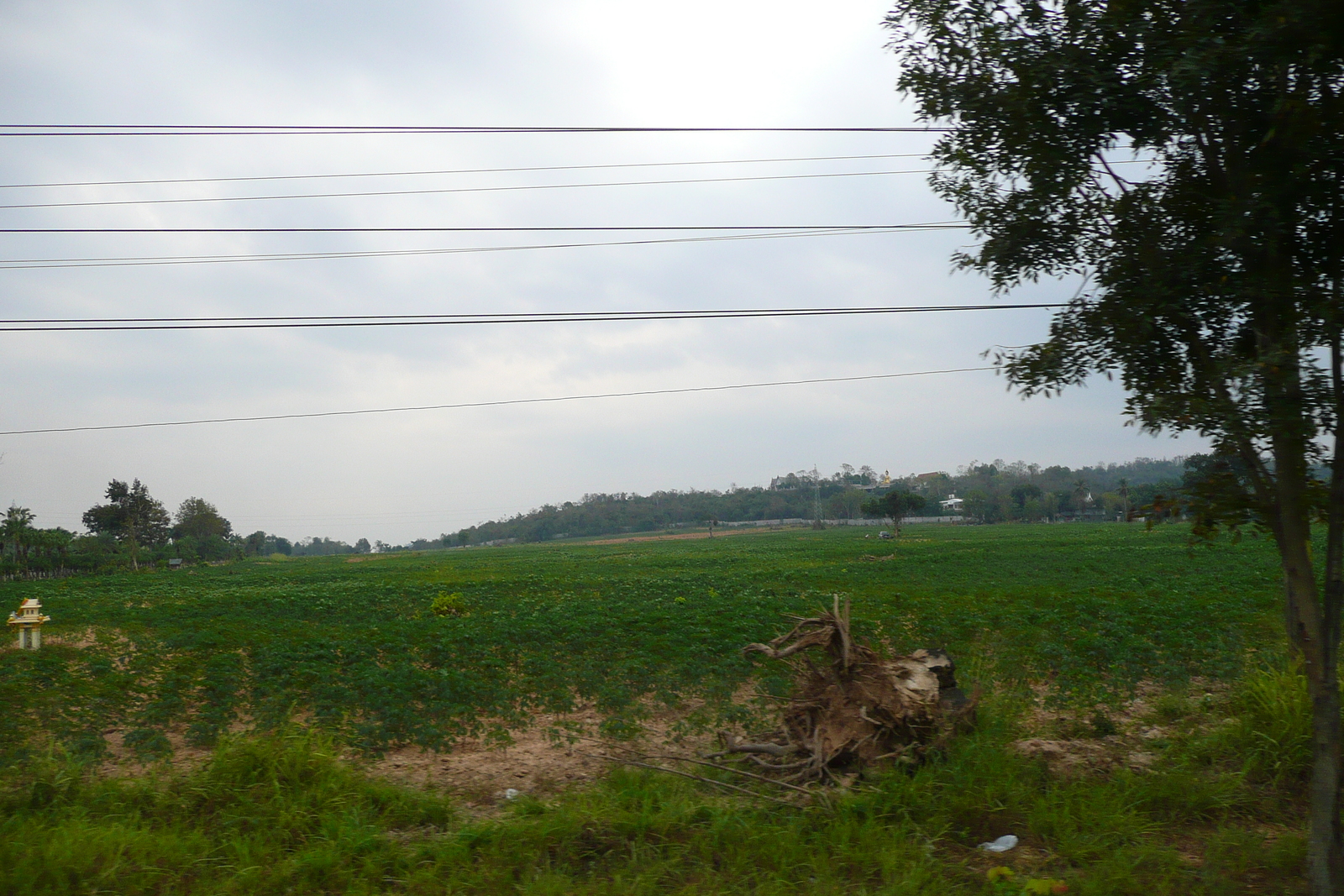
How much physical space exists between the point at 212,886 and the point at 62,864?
878 millimetres

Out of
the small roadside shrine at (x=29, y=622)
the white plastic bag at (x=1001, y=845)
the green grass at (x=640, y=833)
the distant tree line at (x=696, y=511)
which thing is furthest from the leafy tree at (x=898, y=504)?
the white plastic bag at (x=1001, y=845)

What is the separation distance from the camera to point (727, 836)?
5.01 metres

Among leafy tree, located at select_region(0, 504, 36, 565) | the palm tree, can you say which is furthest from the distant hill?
leafy tree, located at select_region(0, 504, 36, 565)

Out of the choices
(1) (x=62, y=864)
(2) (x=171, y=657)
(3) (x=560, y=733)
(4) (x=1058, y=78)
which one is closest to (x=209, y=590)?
(2) (x=171, y=657)

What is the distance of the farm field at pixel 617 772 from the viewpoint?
461cm

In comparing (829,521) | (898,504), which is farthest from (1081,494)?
(898,504)

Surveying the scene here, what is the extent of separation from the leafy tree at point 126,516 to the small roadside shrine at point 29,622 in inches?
2035

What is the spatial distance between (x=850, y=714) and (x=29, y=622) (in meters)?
12.1

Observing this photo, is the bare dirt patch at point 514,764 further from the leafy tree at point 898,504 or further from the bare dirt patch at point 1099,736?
the leafy tree at point 898,504

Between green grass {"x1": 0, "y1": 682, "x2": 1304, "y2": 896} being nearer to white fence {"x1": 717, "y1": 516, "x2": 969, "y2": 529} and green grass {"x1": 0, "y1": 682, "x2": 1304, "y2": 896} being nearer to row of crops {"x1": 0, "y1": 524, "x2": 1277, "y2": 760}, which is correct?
row of crops {"x1": 0, "y1": 524, "x2": 1277, "y2": 760}

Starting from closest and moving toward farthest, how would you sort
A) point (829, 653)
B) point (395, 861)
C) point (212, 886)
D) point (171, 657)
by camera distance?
point (212, 886)
point (395, 861)
point (829, 653)
point (171, 657)

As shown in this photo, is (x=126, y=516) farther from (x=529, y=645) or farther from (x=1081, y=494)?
(x=1081, y=494)

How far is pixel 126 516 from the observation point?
59625mm

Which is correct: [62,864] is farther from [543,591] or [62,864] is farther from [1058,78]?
[543,591]
